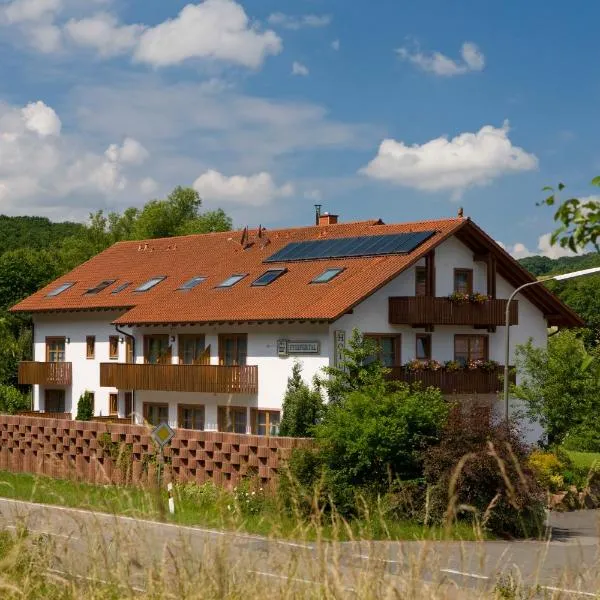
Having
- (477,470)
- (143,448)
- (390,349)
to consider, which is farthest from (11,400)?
(477,470)

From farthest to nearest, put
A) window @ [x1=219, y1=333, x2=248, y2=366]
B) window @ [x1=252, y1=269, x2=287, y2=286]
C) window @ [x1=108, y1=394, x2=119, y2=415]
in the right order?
1. window @ [x1=108, y1=394, x2=119, y2=415]
2. window @ [x1=252, y1=269, x2=287, y2=286]
3. window @ [x1=219, y1=333, x2=248, y2=366]

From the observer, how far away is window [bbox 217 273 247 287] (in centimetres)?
4122

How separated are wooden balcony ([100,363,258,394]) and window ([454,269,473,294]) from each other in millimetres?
7665

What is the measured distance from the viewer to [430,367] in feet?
122

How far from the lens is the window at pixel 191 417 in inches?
1553

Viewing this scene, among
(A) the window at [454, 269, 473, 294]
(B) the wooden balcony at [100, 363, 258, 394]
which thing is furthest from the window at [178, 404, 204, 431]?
(A) the window at [454, 269, 473, 294]

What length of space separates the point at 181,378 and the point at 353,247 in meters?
7.25

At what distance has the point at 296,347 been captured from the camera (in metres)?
36.1

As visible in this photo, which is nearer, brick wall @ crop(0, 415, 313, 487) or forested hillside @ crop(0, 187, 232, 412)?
brick wall @ crop(0, 415, 313, 487)

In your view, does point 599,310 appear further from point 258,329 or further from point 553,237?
point 553,237

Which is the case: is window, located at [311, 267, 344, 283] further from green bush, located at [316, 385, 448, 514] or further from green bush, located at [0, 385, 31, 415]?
green bush, located at [0, 385, 31, 415]

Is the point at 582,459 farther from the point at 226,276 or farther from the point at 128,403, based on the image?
the point at 128,403

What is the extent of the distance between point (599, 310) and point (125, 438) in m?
59.9

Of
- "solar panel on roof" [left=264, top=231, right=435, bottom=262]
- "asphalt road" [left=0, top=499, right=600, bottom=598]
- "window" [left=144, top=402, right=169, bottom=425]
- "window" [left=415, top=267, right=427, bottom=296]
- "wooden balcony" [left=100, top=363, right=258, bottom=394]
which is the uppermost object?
"solar panel on roof" [left=264, top=231, right=435, bottom=262]
